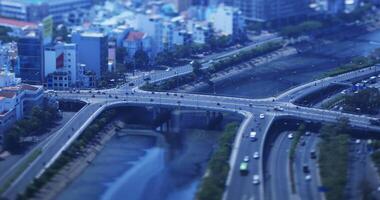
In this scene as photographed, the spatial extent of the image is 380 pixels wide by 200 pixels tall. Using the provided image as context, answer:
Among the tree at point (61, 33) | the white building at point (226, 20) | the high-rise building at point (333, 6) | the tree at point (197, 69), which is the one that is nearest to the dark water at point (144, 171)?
the tree at point (197, 69)

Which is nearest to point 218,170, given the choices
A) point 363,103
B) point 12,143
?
point 12,143

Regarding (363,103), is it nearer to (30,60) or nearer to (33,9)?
(30,60)

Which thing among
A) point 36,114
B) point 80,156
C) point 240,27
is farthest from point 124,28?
point 80,156

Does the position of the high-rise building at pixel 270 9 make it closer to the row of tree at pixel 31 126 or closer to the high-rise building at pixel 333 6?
the high-rise building at pixel 333 6

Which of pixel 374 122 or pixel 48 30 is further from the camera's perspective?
pixel 48 30

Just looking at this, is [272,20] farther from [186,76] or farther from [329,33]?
[186,76]

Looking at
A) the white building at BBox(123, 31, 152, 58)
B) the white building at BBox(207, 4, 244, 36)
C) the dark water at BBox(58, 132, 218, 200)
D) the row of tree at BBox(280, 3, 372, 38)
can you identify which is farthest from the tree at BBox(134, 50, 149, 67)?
the dark water at BBox(58, 132, 218, 200)
